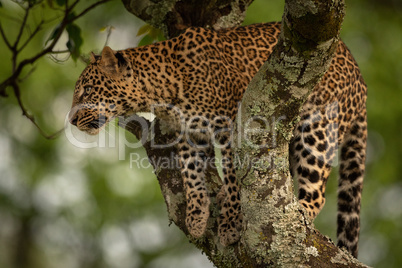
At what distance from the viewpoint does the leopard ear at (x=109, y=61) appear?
6703mm

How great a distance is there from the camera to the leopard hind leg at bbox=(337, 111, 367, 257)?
23.1 feet

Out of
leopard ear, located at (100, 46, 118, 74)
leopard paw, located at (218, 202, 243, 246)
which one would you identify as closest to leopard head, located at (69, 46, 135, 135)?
leopard ear, located at (100, 46, 118, 74)

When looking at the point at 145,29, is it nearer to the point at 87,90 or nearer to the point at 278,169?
the point at 87,90

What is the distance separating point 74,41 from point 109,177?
512 inches

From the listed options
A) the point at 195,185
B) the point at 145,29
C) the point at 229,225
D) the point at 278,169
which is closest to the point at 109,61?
the point at 145,29

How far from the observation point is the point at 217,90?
6816mm

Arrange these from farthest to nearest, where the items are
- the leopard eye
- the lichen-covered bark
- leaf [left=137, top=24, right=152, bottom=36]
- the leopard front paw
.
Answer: leaf [left=137, top=24, right=152, bottom=36] < the lichen-covered bark < the leopard eye < the leopard front paw

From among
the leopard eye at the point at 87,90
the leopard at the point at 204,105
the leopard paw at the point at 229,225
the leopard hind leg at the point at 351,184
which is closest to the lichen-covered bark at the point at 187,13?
the leopard at the point at 204,105

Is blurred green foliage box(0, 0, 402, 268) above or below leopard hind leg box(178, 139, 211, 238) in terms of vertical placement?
below

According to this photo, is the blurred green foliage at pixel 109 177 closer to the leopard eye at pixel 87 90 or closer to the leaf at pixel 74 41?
the leaf at pixel 74 41

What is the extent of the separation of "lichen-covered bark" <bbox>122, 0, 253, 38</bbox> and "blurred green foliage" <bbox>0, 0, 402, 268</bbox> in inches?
240

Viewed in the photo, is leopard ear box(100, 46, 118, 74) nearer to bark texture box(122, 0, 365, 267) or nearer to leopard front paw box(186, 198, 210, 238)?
leopard front paw box(186, 198, 210, 238)

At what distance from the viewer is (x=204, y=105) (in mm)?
6809

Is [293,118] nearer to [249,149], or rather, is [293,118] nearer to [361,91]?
[249,149]
